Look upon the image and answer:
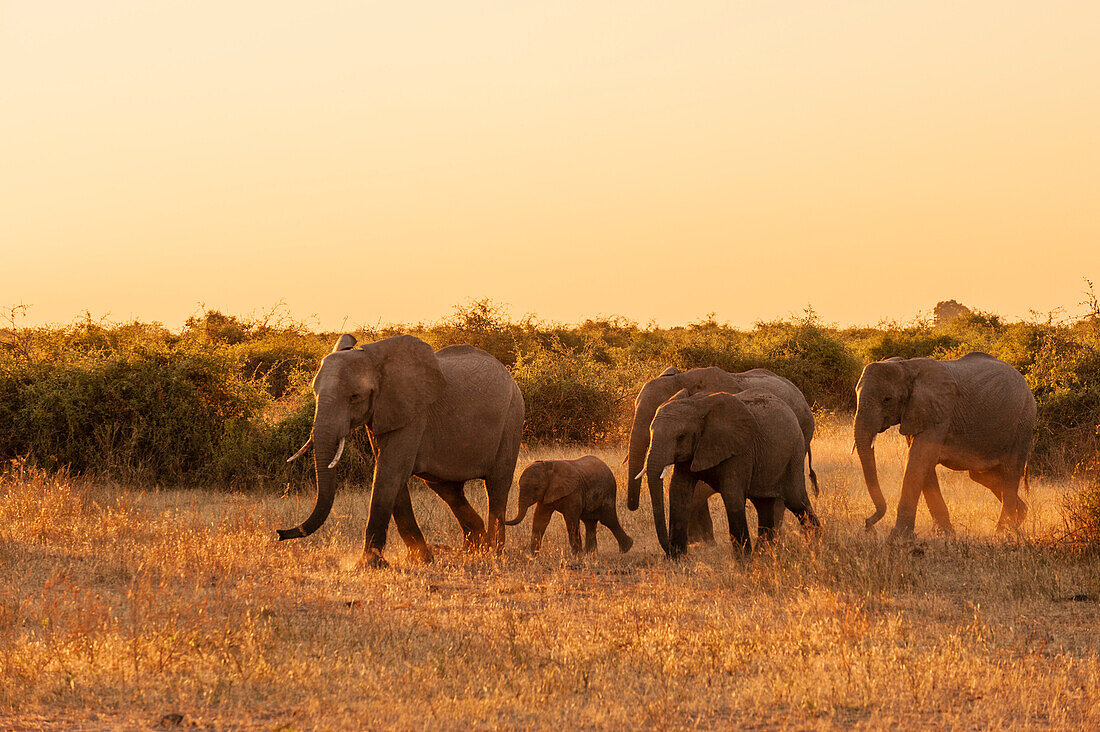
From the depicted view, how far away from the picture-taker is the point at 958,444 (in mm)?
12930

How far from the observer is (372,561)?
10.2 metres

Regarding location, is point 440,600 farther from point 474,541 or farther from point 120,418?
point 120,418

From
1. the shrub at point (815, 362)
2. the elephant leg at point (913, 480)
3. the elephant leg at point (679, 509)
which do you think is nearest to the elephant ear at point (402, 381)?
the elephant leg at point (679, 509)

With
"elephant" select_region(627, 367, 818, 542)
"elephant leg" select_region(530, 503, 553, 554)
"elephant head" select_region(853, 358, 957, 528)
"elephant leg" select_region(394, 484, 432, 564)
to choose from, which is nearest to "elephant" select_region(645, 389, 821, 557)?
"elephant" select_region(627, 367, 818, 542)

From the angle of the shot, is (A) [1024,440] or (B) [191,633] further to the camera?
(A) [1024,440]

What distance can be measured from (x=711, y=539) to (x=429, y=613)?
4.83m

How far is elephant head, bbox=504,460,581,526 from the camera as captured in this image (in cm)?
1153

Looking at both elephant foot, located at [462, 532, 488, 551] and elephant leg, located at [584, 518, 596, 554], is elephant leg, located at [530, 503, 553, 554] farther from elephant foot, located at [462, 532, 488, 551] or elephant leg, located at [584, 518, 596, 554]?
elephant leg, located at [584, 518, 596, 554]

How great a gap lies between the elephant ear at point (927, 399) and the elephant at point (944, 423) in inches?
0.5

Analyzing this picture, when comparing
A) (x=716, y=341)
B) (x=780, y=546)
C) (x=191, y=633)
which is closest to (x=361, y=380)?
(x=191, y=633)

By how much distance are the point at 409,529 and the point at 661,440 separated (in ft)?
9.48

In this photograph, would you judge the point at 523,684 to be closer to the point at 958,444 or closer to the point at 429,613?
the point at 429,613

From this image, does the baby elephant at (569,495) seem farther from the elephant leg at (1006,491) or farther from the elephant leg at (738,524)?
the elephant leg at (1006,491)

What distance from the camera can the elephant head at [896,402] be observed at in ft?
41.3
